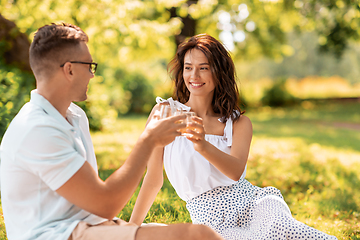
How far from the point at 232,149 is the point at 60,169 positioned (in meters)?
1.63

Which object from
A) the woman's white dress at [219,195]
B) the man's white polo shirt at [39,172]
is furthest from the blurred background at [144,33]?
the man's white polo shirt at [39,172]

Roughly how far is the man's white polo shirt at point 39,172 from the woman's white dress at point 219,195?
122 centimetres

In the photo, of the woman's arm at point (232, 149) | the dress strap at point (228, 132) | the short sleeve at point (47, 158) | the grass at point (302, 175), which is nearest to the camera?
the short sleeve at point (47, 158)

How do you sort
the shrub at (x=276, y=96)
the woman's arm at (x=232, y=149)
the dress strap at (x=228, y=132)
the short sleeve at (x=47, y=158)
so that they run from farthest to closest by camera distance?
1. the shrub at (x=276, y=96)
2. the dress strap at (x=228, y=132)
3. the woman's arm at (x=232, y=149)
4. the short sleeve at (x=47, y=158)

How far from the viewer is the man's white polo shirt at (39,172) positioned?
157cm

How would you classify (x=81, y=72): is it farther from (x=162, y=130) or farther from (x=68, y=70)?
(x=162, y=130)

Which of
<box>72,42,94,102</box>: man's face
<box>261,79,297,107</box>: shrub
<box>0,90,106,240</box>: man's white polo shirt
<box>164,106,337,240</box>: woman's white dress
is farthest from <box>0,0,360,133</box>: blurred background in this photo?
<box>0,90,106,240</box>: man's white polo shirt

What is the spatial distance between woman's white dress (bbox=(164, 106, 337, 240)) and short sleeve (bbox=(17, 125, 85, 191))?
1.39 meters

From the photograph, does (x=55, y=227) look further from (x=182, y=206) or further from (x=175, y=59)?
(x=182, y=206)

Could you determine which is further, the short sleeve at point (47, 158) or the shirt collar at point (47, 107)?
the shirt collar at point (47, 107)

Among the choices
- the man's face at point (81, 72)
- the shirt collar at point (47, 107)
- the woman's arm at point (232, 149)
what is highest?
the man's face at point (81, 72)

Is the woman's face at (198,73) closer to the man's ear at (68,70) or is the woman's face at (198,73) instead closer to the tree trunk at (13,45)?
the man's ear at (68,70)

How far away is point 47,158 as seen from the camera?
1558mm

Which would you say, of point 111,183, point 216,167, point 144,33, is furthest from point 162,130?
point 144,33
